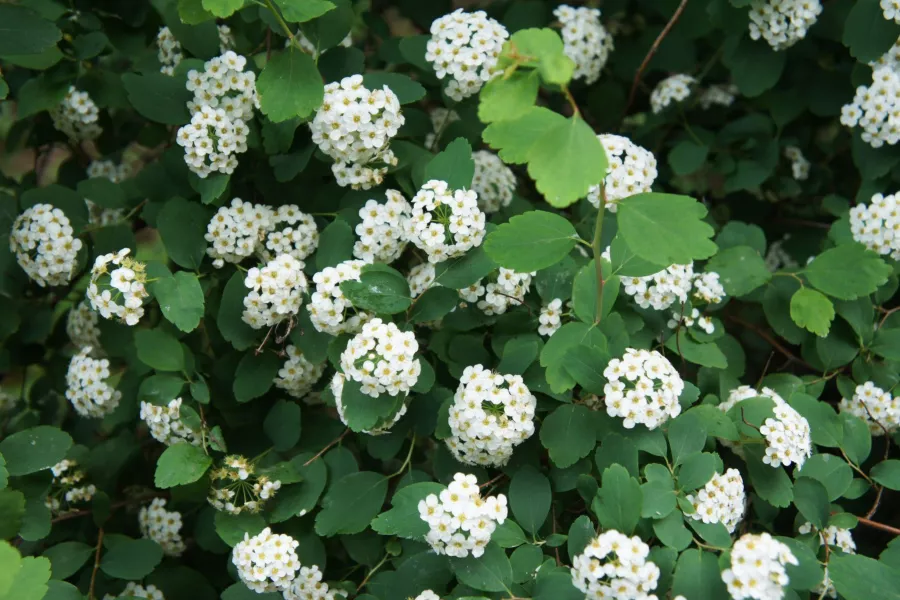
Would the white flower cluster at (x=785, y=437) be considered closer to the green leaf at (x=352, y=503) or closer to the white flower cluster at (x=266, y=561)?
the green leaf at (x=352, y=503)

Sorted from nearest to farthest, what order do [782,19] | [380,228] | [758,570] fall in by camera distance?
[758,570], [380,228], [782,19]

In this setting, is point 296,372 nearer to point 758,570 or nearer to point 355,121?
point 355,121

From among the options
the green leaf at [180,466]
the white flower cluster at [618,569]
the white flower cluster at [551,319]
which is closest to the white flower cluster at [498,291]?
the white flower cluster at [551,319]

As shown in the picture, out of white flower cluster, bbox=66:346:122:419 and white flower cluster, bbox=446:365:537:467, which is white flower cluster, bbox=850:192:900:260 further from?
white flower cluster, bbox=66:346:122:419

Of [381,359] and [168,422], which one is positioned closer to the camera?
[381,359]

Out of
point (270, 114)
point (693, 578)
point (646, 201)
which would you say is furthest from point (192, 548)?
point (646, 201)

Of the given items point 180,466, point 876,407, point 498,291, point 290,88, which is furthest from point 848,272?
point 180,466
